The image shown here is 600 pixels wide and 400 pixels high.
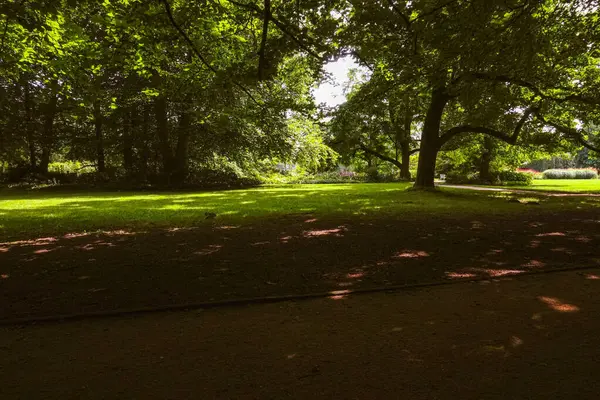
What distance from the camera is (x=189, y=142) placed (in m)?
27.4

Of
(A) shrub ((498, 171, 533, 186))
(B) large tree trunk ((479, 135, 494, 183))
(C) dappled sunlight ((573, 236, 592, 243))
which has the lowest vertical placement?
(C) dappled sunlight ((573, 236, 592, 243))

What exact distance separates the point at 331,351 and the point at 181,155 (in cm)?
2493

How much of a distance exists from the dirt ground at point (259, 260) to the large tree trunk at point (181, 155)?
Answer: 1721 cm

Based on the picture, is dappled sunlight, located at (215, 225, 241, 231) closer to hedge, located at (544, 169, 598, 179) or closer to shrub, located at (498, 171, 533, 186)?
shrub, located at (498, 171, 533, 186)

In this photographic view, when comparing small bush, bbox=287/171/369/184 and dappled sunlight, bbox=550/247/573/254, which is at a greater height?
small bush, bbox=287/171/369/184

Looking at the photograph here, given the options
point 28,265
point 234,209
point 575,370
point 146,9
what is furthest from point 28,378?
point 234,209

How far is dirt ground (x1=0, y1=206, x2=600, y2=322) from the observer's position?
5461mm

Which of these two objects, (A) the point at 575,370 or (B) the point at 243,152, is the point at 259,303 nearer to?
(A) the point at 575,370

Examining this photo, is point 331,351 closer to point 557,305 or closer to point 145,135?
point 557,305

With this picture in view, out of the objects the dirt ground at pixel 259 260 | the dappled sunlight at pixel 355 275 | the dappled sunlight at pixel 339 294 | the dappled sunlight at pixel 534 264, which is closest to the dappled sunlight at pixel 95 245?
the dirt ground at pixel 259 260

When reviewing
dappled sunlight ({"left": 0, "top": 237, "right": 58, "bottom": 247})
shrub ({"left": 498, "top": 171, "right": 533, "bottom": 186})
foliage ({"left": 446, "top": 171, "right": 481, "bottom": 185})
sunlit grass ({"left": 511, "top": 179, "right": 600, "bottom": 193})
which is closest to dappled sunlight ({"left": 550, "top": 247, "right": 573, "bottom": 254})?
dappled sunlight ({"left": 0, "top": 237, "right": 58, "bottom": 247})

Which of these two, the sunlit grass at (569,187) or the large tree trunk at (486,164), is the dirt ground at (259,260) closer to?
the sunlit grass at (569,187)

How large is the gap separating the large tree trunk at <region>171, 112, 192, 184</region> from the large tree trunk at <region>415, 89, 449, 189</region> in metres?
15.2

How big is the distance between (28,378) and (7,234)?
7799mm
